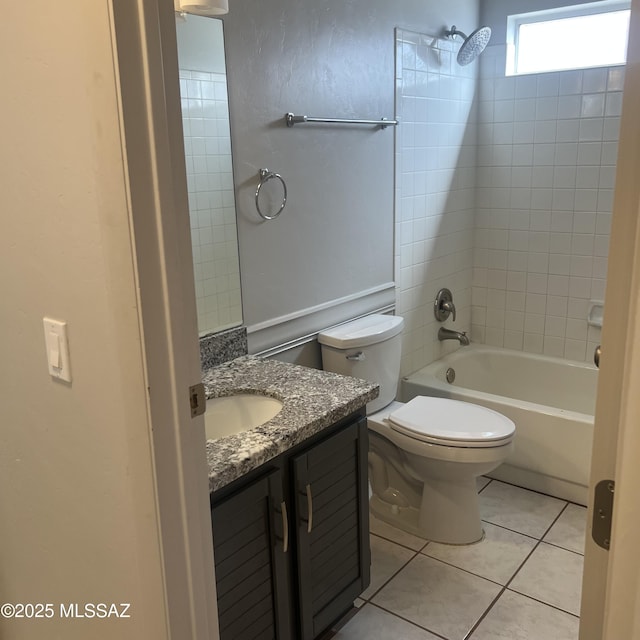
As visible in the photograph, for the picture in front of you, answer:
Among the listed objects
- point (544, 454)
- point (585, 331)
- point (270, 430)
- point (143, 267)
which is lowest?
point (544, 454)

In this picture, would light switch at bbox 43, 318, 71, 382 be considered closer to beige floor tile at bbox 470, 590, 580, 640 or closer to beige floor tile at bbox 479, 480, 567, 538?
beige floor tile at bbox 470, 590, 580, 640

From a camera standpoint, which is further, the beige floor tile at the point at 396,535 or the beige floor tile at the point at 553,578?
the beige floor tile at the point at 396,535

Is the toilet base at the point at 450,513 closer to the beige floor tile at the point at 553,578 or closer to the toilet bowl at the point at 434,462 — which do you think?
the toilet bowl at the point at 434,462

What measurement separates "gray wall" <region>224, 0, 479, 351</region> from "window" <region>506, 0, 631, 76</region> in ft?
2.06

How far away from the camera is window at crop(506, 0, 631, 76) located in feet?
9.80

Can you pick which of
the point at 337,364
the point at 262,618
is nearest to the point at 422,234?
the point at 337,364

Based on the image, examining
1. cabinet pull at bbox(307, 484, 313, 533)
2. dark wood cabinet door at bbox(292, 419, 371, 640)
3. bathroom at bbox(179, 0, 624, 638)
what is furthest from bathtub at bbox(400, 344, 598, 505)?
cabinet pull at bbox(307, 484, 313, 533)

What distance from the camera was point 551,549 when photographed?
2461 mm

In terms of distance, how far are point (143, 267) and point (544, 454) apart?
2.32 metres

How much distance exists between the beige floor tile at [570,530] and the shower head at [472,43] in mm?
2084

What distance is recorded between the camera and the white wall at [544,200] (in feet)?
10.1

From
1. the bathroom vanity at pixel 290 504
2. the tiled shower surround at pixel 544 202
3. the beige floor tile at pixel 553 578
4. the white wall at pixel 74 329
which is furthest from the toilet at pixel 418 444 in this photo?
the white wall at pixel 74 329

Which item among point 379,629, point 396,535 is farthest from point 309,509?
point 396,535

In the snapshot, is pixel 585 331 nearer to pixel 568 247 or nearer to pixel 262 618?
pixel 568 247
